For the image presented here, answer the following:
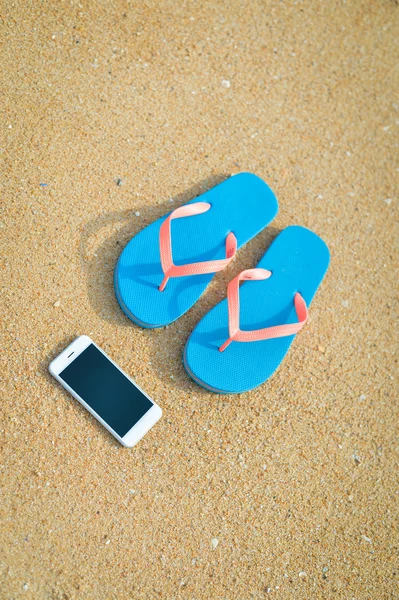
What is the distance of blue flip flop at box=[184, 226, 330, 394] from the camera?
1.39 m

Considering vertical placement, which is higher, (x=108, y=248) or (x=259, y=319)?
(x=108, y=248)

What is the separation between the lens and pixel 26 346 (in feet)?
4.49

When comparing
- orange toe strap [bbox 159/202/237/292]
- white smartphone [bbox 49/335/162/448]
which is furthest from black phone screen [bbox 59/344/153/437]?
orange toe strap [bbox 159/202/237/292]

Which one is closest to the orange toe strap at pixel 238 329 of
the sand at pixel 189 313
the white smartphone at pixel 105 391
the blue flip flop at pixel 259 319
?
the blue flip flop at pixel 259 319

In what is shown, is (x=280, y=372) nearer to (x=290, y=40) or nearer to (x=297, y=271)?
(x=297, y=271)

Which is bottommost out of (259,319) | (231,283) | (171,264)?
(259,319)

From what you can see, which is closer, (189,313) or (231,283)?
(231,283)

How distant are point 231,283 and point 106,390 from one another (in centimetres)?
45

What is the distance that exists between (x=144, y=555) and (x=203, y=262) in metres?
0.80

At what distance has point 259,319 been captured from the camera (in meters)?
1.47

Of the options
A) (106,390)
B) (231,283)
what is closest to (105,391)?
(106,390)

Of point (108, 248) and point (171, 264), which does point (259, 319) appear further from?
point (108, 248)

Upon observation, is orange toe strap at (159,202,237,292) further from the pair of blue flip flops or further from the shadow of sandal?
the shadow of sandal

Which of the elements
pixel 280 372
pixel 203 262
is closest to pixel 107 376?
pixel 203 262
